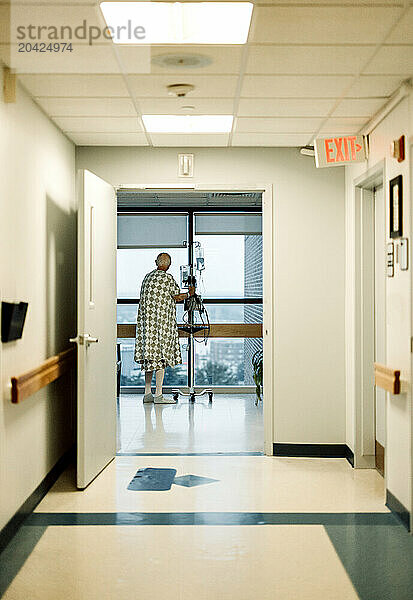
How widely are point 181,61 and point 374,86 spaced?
1.16 m

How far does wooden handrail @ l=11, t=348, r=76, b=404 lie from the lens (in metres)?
3.74

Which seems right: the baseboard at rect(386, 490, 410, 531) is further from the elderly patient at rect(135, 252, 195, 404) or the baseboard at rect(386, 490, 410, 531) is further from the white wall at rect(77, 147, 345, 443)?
the elderly patient at rect(135, 252, 195, 404)

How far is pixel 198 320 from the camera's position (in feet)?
31.0

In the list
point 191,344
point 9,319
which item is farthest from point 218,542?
point 191,344

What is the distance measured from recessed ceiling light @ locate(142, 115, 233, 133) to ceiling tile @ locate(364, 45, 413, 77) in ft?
4.48

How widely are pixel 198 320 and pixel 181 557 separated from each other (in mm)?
Answer: 6028

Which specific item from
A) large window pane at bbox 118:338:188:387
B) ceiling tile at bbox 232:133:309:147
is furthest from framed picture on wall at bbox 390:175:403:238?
large window pane at bbox 118:338:188:387

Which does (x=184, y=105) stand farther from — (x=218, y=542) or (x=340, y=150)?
(x=218, y=542)

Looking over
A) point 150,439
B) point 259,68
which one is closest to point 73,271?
point 150,439

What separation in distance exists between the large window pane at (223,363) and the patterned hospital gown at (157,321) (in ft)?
3.96

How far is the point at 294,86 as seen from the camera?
407 cm

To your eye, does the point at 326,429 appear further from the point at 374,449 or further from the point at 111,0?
the point at 111,0

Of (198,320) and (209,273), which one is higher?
(209,273)

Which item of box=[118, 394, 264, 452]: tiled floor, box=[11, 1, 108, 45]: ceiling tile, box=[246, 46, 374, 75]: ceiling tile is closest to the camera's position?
box=[11, 1, 108, 45]: ceiling tile
